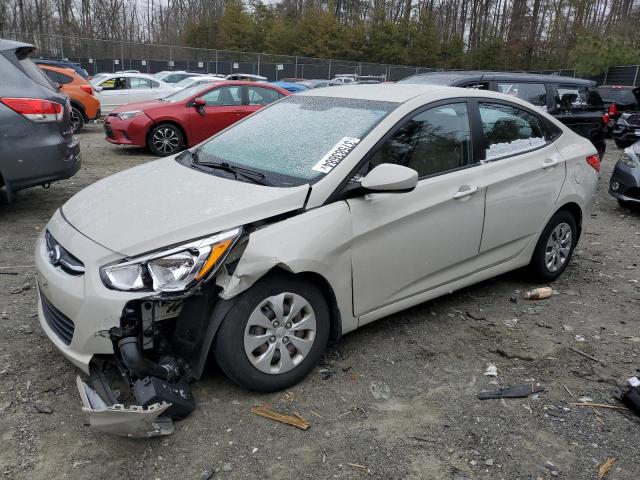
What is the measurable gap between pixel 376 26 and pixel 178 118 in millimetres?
35963

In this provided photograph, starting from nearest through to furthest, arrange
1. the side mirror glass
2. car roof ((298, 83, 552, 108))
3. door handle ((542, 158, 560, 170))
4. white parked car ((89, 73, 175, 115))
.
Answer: the side mirror glass < car roof ((298, 83, 552, 108)) < door handle ((542, 158, 560, 170)) < white parked car ((89, 73, 175, 115))

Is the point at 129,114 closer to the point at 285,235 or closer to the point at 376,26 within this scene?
the point at 285,235

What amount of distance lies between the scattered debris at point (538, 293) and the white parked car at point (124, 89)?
44.4ft

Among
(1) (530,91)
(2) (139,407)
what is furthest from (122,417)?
(1) (530,91)

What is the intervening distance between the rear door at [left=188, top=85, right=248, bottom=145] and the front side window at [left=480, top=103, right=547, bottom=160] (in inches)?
288

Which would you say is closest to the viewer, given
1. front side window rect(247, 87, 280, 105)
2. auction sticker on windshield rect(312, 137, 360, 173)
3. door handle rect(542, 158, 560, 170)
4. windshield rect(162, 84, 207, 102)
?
auction sticker on windshield rect(312, 137, 360, 173)

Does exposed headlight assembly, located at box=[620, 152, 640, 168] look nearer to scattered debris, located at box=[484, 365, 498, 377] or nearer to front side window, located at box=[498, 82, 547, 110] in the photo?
front side window, located at box=[498, 82, 547, 110]

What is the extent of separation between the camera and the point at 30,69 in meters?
5.73

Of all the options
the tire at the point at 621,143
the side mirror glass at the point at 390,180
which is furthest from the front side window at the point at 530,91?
the tire at the point at 621,143

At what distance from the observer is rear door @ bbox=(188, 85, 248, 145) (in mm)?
10711

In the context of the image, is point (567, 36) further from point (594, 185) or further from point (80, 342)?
point (80, 342)

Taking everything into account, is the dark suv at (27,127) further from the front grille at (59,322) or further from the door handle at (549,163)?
the door handle at (549,163)

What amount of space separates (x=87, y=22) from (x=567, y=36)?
35903 mm

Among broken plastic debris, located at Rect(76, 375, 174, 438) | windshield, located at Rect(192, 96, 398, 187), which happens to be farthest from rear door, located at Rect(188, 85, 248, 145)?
broken plastic debris, located at Rect(76, 375, 174, 438)
